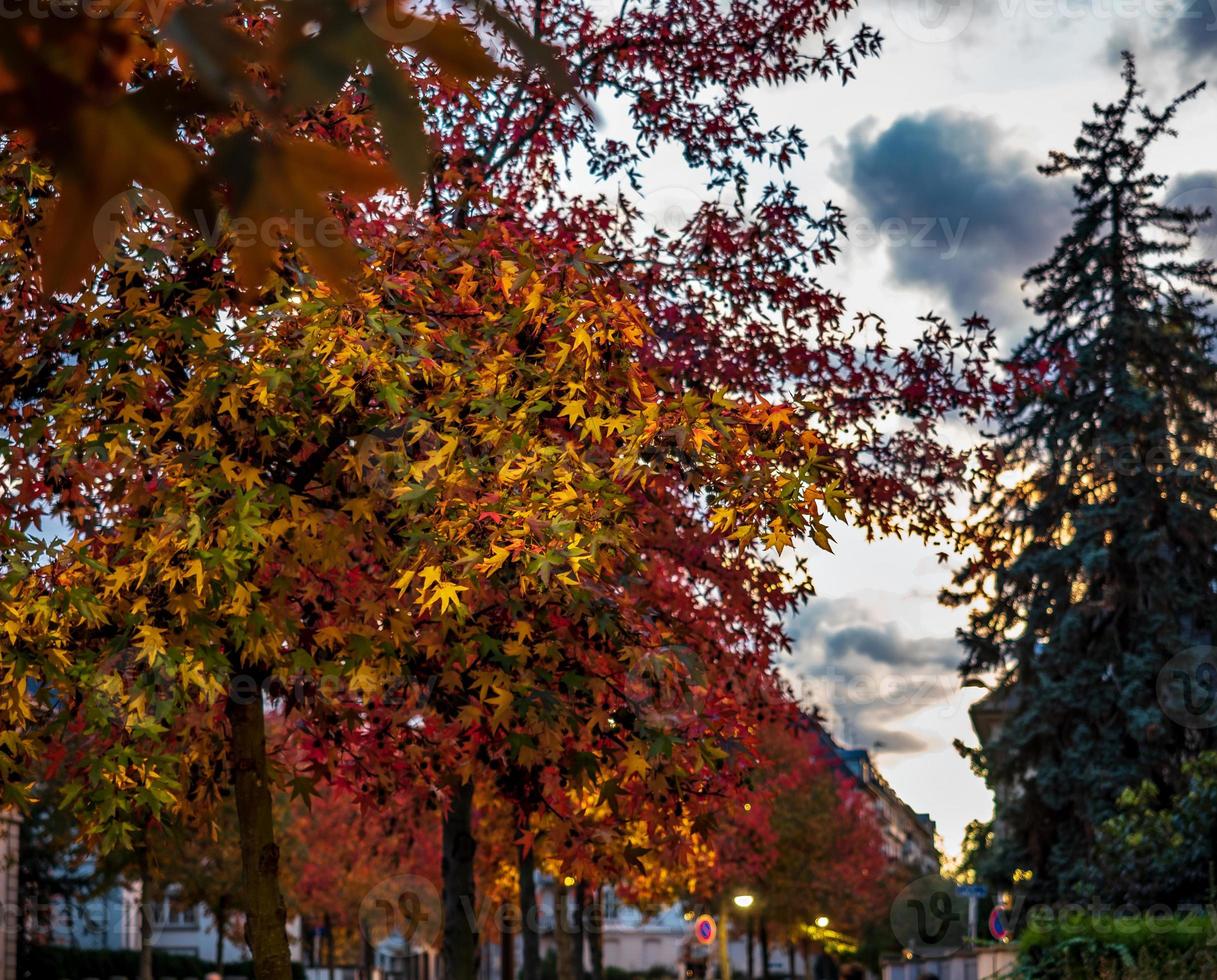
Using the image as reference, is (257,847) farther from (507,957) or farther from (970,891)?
(507,957)

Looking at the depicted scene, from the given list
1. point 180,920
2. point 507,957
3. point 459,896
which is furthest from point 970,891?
point 180,920

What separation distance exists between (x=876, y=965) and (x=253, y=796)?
294 feet

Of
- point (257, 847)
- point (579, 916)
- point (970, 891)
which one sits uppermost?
point (257, 847)

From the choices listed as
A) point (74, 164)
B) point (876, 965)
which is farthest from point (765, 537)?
point (876, 965)

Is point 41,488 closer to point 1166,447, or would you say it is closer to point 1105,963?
point 1105,963

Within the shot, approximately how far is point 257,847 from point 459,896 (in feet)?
15.0

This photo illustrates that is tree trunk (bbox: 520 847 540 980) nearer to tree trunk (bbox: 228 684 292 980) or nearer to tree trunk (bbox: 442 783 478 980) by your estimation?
tree trunk (bbox: 442 783 478 980)

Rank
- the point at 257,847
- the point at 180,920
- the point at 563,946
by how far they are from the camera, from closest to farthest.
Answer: the point at 257,847 → the point at 563,946 → the point at 180,920

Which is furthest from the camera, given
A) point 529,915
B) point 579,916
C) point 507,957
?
point 507,957

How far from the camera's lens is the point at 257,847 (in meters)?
11.3

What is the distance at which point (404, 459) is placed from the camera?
973 cm

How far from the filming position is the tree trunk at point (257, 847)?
1100 cm

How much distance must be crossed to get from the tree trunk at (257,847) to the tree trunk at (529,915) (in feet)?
35.0

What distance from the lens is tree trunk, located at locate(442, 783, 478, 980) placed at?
15.5 meters
